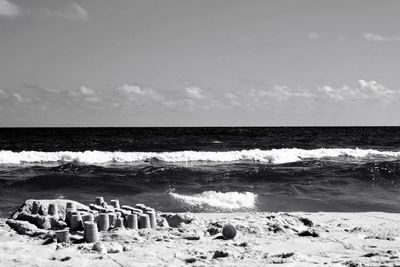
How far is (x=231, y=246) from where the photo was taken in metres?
5.64

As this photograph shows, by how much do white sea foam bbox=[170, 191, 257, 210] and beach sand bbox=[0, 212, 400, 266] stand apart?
2920mm

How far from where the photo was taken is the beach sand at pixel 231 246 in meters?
4.94

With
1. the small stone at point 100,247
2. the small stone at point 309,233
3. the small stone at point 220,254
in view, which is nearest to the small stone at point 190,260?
the small stone at point 220,254

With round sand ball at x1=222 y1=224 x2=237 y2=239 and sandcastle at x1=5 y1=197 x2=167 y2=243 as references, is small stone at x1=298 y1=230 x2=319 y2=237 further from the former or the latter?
sandcastle at x1=5 y1=197 x2=167 y2=243

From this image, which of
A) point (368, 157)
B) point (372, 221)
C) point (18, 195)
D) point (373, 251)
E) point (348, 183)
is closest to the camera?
point (373, 251)

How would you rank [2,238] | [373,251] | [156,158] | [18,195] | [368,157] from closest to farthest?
1. [373,251]
2. [2,238]
3. [18,195]
4. [156,158]
5. [368,157]

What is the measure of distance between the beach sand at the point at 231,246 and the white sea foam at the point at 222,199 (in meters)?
2.92

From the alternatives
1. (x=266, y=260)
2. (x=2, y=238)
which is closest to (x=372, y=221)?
(x=266, y=260)

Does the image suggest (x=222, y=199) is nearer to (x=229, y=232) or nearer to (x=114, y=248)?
(x=229, y=232)

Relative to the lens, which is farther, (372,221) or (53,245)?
(372,221)

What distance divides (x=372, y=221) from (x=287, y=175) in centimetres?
802

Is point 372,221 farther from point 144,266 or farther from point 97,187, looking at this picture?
point 97,187

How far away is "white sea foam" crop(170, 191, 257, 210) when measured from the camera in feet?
33.6

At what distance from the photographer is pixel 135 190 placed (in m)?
12.8
